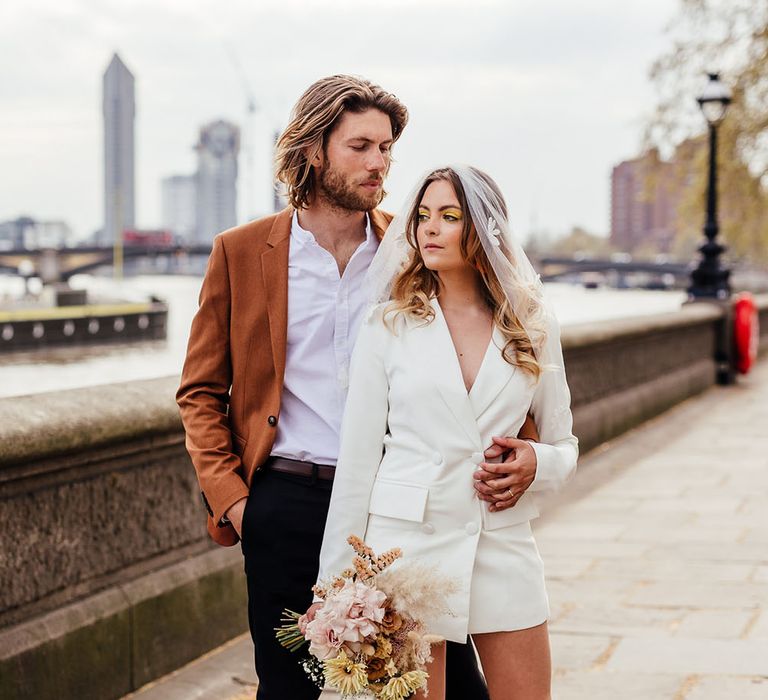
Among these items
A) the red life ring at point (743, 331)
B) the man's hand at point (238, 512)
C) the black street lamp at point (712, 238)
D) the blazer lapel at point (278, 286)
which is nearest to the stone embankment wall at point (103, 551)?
the man's hand at point (238, 512)

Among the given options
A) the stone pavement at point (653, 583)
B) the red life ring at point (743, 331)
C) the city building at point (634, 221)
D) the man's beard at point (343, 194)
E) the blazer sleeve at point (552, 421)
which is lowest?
the stone pavement at point (653, 583)

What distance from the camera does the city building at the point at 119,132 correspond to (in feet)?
561

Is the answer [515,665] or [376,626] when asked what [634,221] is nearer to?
[515,665]

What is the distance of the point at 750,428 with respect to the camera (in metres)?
11.2

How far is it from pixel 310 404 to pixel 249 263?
36 cm

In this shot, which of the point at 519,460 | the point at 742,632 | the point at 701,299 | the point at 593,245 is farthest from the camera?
the point at 593,245

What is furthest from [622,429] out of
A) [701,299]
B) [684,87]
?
[684,87]

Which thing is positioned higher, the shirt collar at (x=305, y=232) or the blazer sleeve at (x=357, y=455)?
the shirt collar at (x=305, y=232)

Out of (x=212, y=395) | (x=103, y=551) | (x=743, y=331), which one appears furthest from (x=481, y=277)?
(x=743, y=331)

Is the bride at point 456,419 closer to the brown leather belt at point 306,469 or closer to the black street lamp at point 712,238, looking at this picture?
the brown leather belt at point 306,469

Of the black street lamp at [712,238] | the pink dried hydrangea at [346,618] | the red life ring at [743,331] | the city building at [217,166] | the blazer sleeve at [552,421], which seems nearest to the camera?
the pink dried hydrangea at [346,618]

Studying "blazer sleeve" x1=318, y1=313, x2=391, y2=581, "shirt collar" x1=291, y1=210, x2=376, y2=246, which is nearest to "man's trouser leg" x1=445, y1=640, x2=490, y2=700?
"blazer sleeve" x1=318, y1=313, x2=391, y2=581

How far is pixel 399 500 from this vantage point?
2520mm

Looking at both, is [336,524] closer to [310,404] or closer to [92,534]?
[310,404]
